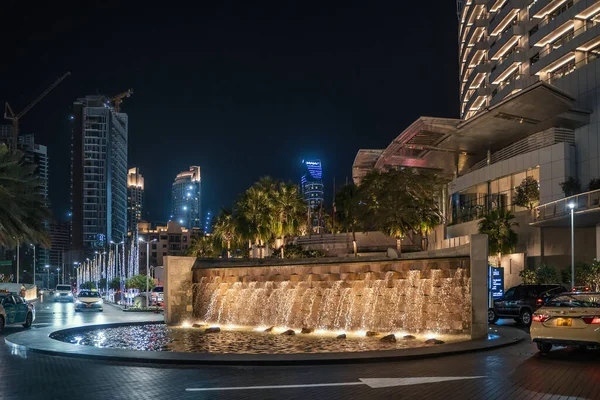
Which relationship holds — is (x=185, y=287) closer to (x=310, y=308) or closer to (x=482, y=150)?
(x=310, y=308)

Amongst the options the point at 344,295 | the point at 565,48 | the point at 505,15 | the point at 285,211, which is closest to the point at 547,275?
the point at 344,295

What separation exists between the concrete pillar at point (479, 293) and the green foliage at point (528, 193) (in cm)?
3180

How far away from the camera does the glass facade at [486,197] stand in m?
55.3

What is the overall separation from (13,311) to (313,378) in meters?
19.2

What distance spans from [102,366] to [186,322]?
16.0m

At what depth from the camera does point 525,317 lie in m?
30.1

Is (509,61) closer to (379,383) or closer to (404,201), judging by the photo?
(404,201)

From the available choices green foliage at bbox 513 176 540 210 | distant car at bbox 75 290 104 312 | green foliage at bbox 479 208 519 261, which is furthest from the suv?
distant car at bbox 75 290 104 312

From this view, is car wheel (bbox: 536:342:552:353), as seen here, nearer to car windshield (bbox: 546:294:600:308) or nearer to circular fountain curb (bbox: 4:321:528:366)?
car windshield (bbox: 546:294:600:308)

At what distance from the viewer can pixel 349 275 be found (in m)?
27.9

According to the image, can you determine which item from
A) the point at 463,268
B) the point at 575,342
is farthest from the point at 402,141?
the point at 575,342

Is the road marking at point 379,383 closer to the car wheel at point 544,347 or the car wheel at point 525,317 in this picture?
the car wheel at point 544,347

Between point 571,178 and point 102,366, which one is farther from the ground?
point 571,178

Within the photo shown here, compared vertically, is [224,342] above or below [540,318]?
below
